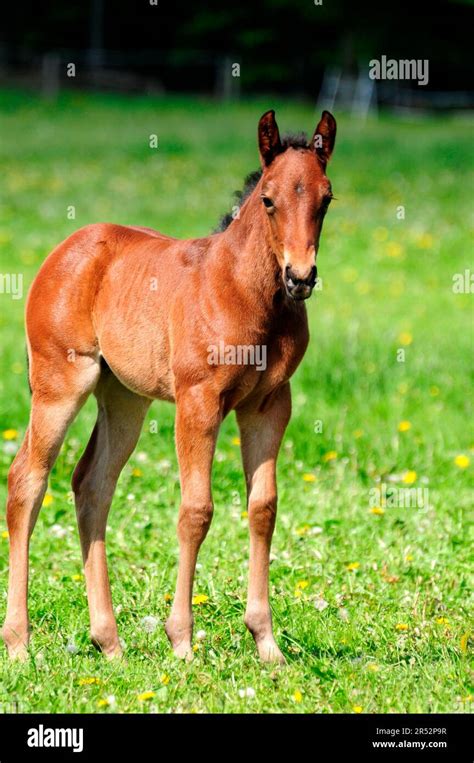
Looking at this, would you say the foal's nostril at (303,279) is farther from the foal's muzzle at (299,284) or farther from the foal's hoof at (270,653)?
the foal's hoof at (270,653)

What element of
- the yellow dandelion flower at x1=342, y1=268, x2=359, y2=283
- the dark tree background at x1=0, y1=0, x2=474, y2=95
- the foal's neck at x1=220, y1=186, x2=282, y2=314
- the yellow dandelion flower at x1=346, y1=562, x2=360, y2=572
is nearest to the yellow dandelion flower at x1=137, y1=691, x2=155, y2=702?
the foal's neck at x1=220, y1=186, x2=282, y2=314

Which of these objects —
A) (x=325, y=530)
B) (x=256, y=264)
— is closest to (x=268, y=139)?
(x=256, y=264)

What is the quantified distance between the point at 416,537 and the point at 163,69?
130ft

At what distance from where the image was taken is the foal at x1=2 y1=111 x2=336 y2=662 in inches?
176

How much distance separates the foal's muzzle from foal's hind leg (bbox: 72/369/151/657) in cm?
138

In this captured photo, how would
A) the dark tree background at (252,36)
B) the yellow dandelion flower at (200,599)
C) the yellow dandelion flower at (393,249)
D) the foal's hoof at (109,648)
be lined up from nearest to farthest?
the foal's hoof at (109,648)
the yellow dandelion flower at (200,599)
the yellow dandelion flower at (393,249)
the dark tree background at (252,36)

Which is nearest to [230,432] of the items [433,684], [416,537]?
[416,537]

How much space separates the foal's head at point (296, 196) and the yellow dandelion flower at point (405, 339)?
20.4 feet

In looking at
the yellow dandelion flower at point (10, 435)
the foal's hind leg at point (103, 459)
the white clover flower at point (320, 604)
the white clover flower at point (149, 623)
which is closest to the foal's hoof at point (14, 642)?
the foal's hind leg at point (103, 459)

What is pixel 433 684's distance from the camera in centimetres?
458

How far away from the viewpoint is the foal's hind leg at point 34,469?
16.3 ft

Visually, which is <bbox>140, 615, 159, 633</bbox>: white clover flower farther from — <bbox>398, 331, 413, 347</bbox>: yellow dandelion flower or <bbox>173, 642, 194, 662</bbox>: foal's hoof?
<bbox>398, 331, 413, 347</bbox>: yellow dandelion flower

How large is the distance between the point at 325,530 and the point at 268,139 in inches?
106
